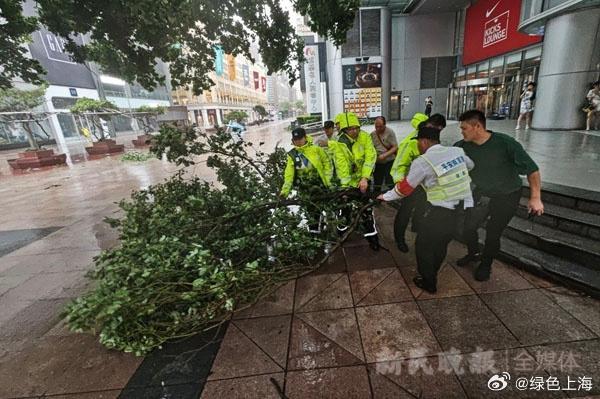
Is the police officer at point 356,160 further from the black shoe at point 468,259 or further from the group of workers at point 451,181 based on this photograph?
the black shoe at point 468,259

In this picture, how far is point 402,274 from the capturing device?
3.31 metres

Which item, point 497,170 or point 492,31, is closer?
point 497,170

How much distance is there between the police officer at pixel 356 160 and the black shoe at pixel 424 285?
85 centimetres

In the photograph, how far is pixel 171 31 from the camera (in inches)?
179

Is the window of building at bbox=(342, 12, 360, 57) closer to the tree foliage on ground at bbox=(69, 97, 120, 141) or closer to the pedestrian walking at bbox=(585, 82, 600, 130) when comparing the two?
the pedestrian walking at bbox=(585, 82, 600, 130)

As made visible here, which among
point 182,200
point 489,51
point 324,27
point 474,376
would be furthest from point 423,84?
point 474,376

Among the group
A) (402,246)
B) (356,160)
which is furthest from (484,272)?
(356,160)

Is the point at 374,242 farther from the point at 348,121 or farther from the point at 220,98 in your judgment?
the point at 220,98

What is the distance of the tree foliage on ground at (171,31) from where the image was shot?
13.4ft

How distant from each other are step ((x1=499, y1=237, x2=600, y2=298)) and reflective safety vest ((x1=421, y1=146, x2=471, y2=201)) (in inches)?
52.5

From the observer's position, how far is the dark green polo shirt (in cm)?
262

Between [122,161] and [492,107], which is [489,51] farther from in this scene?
[122,161]

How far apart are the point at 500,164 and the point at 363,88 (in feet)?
58.3

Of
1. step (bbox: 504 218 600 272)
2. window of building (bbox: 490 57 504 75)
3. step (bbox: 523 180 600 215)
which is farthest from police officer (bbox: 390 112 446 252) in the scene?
window of building (bbox: 490 57 504 75)
